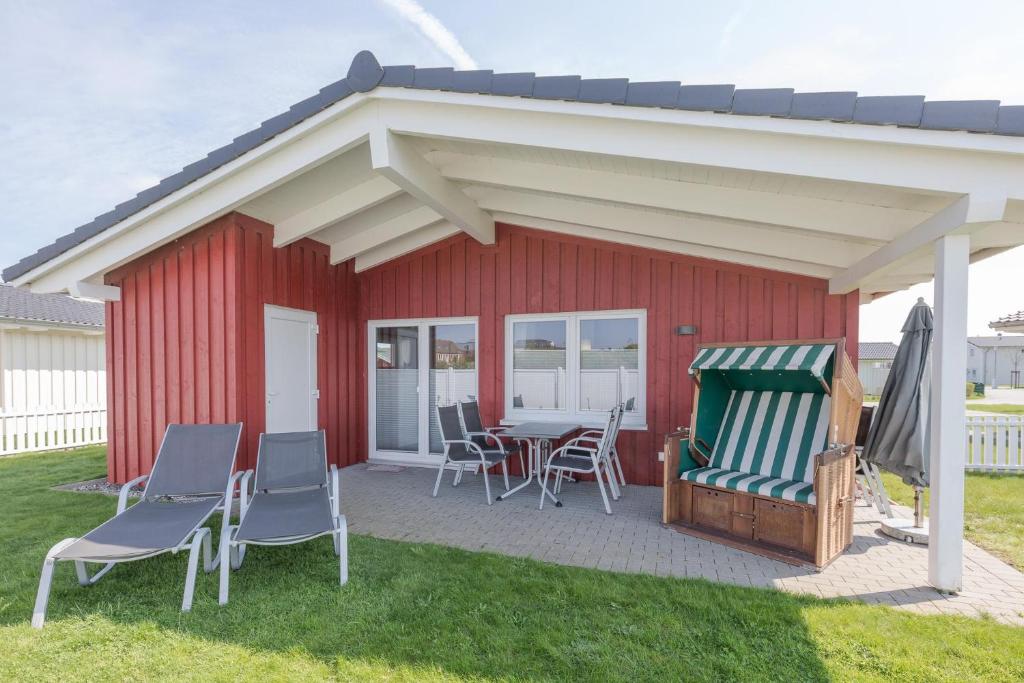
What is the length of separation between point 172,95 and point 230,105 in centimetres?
75

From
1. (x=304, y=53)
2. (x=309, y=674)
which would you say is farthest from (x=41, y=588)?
(x=304, y=53)

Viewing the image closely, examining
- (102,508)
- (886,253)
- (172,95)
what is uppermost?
(172,95)

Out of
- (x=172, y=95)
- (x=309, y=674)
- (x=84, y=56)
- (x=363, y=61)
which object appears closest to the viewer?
(x=309, y=674)

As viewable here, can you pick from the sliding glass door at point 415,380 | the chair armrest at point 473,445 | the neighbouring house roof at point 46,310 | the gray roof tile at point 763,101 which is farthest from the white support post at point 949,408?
the neighbouring house roof at point 46,310

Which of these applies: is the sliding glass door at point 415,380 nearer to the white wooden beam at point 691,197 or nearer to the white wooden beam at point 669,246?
the white wooden beam at point 669,246

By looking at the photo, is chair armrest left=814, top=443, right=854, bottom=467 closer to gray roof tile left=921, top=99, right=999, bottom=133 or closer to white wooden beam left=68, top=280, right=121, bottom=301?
gray roof tile left=921, top=99, right=999, bottom=133

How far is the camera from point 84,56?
596 cm

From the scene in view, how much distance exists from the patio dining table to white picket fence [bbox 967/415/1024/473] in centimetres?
597

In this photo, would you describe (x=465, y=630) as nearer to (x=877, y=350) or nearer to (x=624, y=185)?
(x=624, y=185)

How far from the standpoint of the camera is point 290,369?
579 centimetres

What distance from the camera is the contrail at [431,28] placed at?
5949 millimetres

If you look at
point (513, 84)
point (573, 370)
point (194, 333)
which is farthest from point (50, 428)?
point (513, 84)

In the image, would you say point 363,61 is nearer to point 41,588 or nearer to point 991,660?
point 41,588

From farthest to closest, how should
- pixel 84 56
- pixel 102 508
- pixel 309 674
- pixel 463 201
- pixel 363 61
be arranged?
pixel 84 56
pixel 463 201
pixel 102 508
pixel 363 61
pixel 309 674
